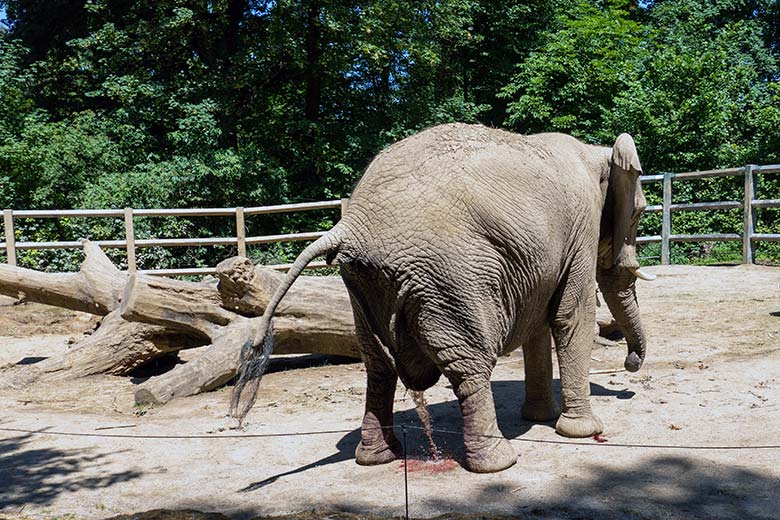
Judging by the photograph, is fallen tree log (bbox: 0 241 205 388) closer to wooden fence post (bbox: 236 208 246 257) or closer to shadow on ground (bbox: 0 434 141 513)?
shadow on ground (bbox: 0 434 141 513)

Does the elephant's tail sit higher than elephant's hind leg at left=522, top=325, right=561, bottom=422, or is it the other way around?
the elephant's tail

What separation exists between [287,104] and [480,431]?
1676 cm

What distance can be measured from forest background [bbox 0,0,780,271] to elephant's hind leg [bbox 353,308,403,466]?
10975mm

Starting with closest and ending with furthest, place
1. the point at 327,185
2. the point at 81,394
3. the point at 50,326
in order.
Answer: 1. the point at 81,394
2. the point at 50,326
3. the point at 327,185

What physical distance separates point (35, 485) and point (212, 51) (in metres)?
15.8

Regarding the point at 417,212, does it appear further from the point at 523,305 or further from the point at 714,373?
the point at 714,373

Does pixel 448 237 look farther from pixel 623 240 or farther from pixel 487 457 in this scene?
pixel 623 240

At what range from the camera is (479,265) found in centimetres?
442

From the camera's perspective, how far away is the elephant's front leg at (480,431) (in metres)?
4.56

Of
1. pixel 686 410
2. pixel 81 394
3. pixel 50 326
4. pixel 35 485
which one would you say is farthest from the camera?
pixel 50 326

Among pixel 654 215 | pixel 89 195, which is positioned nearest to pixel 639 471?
pixel 654 215

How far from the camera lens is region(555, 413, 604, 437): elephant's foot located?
5.33 m

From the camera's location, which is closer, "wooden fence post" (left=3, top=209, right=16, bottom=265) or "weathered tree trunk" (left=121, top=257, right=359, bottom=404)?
"weathered tree trunk" (left=121, top=257, right=359, bottom=404)

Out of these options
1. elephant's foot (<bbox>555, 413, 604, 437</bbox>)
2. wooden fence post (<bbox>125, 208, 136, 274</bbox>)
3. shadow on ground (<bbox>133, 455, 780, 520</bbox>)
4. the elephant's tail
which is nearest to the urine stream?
shadow on ground (<bbox>133, 455, 780, 520</bbox>)
